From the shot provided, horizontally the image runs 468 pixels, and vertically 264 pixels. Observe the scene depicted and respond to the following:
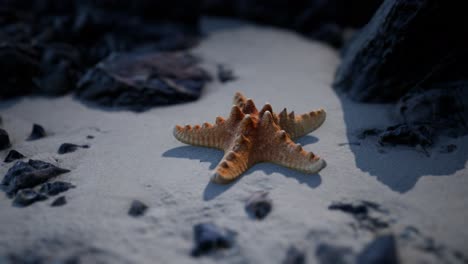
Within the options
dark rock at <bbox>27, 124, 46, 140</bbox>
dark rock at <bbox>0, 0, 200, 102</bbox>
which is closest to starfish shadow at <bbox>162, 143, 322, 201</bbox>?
dark rock at <bbox>27, 124, 46, 140</bbox>

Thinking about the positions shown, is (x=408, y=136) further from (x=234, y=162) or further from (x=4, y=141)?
(x=4, y=141)

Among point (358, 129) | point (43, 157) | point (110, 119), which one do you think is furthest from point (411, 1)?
point (43, 157)

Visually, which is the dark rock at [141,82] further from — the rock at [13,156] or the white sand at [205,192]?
the rock at [13,156]

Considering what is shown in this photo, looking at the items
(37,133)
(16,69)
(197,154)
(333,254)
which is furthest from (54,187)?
(16,69)

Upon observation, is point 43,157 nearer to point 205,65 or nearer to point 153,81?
point 153,81

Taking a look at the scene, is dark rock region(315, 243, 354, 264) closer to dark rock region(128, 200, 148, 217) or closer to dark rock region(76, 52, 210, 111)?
dark rock region(128, 200, 148, 217)

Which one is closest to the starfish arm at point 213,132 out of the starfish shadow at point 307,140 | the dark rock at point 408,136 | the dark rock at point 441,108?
the starfish shadow at point 307,140
